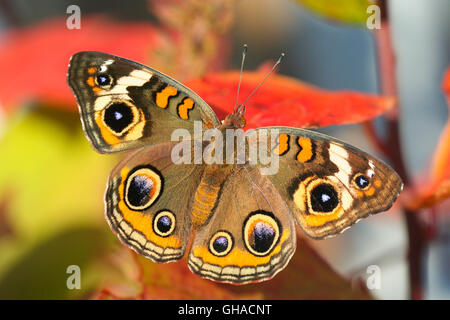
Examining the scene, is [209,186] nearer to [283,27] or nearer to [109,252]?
[109,252]

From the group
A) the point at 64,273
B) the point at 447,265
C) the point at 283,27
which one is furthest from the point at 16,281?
the point at 283,27

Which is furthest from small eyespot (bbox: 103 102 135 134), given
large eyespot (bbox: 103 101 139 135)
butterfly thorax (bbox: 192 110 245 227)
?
butterfly thorax (bbox: 192 110 245 227)

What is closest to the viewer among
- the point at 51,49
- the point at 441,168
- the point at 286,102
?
the point at 286,102

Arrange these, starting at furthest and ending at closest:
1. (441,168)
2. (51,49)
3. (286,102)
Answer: (51,49) → (441,168) → (286,102)

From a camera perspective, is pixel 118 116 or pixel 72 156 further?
pixel 72 156

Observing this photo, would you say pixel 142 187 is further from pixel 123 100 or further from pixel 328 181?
pixel 328 181

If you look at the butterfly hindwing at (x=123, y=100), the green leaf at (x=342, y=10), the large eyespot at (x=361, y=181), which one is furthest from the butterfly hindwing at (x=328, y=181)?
the green leaf at (x=342, y=10)

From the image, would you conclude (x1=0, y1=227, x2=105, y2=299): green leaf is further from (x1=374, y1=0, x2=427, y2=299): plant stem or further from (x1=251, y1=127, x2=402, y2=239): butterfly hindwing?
(x1=374, y1=0, x2=427, y2=299): plant stem

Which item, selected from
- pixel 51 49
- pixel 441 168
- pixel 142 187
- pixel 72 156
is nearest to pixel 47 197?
pixel 72 156

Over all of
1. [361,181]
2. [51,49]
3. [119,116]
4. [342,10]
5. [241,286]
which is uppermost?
[51,49]
